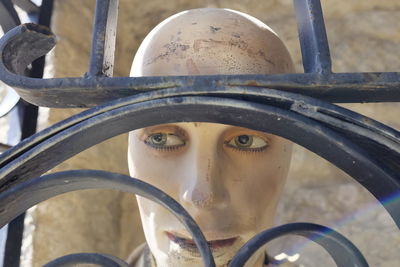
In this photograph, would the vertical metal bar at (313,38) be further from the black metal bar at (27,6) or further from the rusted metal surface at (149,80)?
the black metal bar at (27,6)

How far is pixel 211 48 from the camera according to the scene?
88 centimetres

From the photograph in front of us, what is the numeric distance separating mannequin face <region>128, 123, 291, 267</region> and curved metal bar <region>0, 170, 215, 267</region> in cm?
31

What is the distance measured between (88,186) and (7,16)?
0.50 metres

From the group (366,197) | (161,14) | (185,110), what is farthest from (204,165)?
(161,14)

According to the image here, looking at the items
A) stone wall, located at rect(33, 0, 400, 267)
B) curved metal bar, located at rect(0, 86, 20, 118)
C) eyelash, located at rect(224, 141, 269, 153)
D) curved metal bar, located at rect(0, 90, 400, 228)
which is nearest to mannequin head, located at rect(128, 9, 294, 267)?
eyelash, located at rect(224, 141, 269, 153)

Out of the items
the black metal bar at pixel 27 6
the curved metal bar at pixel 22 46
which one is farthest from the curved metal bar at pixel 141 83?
the black metal bar at pixel 27 6

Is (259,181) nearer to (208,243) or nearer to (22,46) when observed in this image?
(208,243)

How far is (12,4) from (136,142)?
30 centimetres

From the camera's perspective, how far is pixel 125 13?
1.62 metres

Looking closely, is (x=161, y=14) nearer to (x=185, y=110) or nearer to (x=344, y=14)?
(x=344, y=14)

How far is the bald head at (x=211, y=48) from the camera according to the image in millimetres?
878

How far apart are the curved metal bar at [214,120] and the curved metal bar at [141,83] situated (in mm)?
20

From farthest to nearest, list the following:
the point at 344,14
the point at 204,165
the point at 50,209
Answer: the point at 344,14
the point at 50,209
the point at 204,165

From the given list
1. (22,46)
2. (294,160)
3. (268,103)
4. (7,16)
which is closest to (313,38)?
(268,103)
